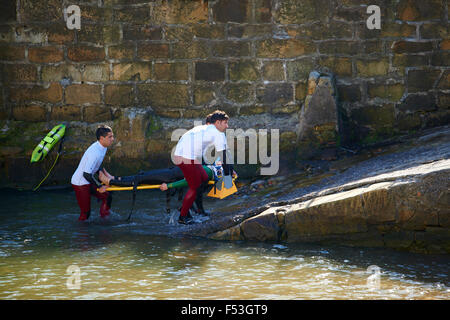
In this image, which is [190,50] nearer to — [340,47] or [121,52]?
[121,52]

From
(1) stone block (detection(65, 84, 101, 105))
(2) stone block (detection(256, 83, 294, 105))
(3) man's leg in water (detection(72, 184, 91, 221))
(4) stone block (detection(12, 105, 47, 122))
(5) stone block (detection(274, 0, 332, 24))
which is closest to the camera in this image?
(3) man's leg in water (detection(72, 184, 91, 221))

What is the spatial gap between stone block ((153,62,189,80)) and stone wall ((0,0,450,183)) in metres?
0.02

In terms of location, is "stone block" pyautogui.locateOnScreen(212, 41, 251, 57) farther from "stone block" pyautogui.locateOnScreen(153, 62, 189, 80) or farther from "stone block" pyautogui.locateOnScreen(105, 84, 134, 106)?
"stone block" pyautogui.locateOnScreen(105, 84, 134, 106)

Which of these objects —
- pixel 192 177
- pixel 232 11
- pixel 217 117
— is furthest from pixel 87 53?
pixel 192 177

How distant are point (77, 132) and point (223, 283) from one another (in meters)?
5.57

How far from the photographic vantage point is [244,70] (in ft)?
32.8

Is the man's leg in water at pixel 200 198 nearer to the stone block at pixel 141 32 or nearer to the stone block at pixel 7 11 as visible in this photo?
the stone block at pixel 141 32

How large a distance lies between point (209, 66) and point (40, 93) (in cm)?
274

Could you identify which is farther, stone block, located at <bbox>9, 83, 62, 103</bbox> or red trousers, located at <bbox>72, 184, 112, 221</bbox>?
stone block, located at <bbox>9, 83, 62, 103</bbox>

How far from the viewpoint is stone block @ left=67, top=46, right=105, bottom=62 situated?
10.1 meters

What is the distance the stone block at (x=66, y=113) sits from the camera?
10.2 meters

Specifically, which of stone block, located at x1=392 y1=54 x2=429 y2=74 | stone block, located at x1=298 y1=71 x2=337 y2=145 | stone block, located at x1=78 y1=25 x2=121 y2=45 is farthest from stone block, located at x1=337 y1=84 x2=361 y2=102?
stone block, located at x1=78 y1=25 x2=121 y2=45

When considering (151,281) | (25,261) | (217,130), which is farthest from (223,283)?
(217,130)
